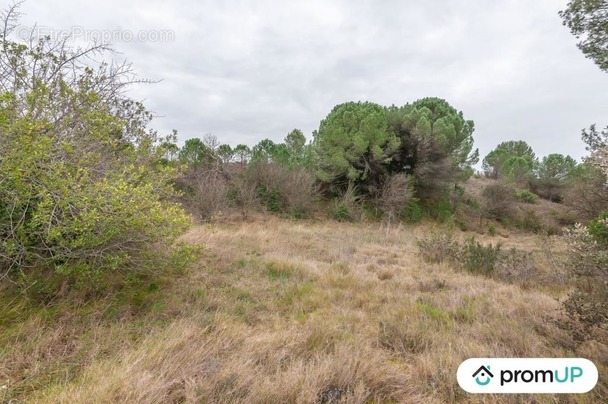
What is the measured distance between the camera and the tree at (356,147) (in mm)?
17125

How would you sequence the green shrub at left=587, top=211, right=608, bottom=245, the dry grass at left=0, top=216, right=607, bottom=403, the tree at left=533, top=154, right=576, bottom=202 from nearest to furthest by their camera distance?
the dry grass at left=0, top=216, right=607, bottom=403, the green shrub at left=587, top=211, right=608, bottom=245, the tree at left=533, top=154, right=576, bottom=202

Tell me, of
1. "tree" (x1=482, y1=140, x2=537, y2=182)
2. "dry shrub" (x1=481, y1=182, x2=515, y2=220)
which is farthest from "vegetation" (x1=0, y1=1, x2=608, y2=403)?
"tree" (x1=482, y1=140, x2=537, y2=182)

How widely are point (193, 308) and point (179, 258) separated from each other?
0.66 metres

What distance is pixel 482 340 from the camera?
290cm

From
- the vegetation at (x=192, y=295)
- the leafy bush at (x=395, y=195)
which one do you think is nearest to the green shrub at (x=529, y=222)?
the leafy bush at (x=395, y=195)

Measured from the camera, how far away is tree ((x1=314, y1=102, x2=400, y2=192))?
17.1m

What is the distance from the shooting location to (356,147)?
17094mm

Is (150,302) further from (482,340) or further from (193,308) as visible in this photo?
(482,340)

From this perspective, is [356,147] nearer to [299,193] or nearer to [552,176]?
[299,193]

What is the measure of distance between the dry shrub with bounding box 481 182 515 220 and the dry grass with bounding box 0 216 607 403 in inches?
719

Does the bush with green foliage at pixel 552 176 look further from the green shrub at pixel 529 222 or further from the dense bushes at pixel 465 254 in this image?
the dense bushes at pixel 465 254

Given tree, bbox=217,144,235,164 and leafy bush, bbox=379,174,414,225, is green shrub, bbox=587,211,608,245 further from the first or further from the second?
tree, bbox=217,144,235,164

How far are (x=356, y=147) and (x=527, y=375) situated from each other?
51.5ft

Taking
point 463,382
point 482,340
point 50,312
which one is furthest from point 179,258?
point 482,340
